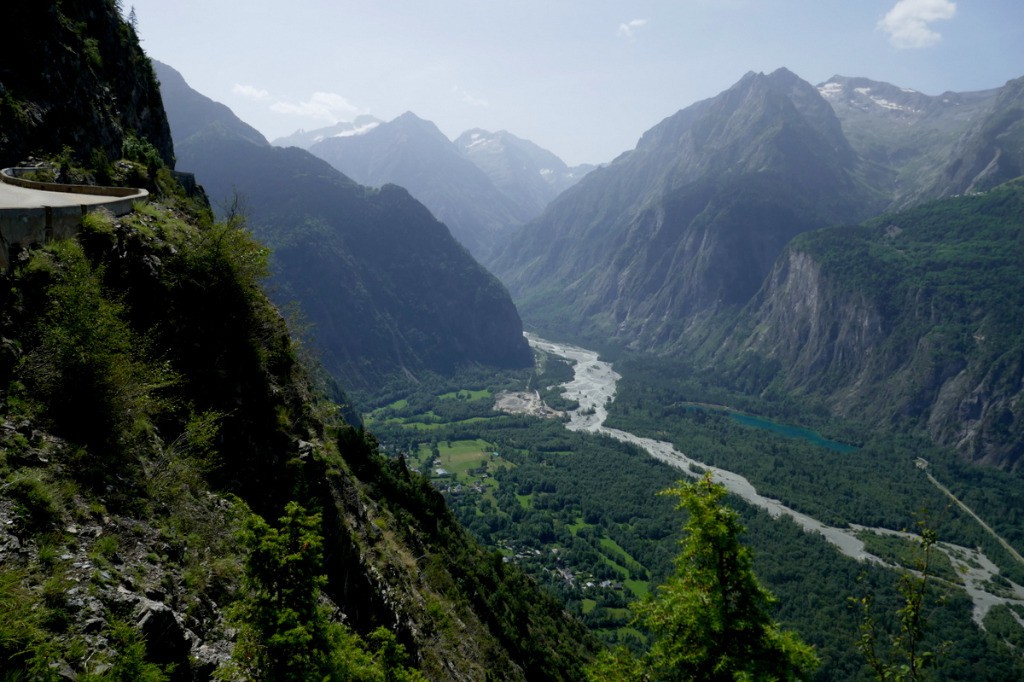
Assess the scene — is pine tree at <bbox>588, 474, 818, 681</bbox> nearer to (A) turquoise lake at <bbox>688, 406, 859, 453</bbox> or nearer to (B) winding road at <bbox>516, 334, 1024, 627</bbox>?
(B) winding road at <bbox>516, 334, 1024, 627</bbox>

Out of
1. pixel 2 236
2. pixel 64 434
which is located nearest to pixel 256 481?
pixel 64 434

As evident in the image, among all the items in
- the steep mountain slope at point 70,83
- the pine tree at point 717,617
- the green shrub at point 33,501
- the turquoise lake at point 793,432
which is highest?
the steep mountain slope at point 70,83

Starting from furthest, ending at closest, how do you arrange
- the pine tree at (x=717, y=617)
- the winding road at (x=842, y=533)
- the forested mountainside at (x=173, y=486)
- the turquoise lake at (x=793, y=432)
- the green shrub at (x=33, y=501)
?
the turquoise lake at (x=793, y=432), the winding road at (x=842, y=533), the pine tree at (x=717, y=617), the green shrub at (x=33, y=501), the forested mountainside at (x=173, y=486)

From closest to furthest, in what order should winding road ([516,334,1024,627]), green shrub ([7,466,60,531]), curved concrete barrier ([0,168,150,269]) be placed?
green shrub ([7,466,60,531]) → curved concrete barrier ([0,168,150,269]) → winding road ([516,334,1024,627])

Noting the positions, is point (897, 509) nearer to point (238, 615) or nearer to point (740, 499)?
point (740, 499)

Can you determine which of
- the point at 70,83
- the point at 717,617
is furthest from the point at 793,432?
the point at 70,83

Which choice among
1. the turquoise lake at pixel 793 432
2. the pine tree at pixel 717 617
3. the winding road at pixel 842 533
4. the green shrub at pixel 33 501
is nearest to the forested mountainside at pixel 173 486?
the green shrub at pixel 33 501

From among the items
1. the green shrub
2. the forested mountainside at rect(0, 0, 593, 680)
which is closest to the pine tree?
the forested mountainside at rect(0, 0, 593, 680)

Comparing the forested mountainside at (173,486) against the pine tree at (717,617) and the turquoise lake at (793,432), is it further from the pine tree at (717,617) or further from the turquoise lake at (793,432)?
the turquoise lake at (793,432)
